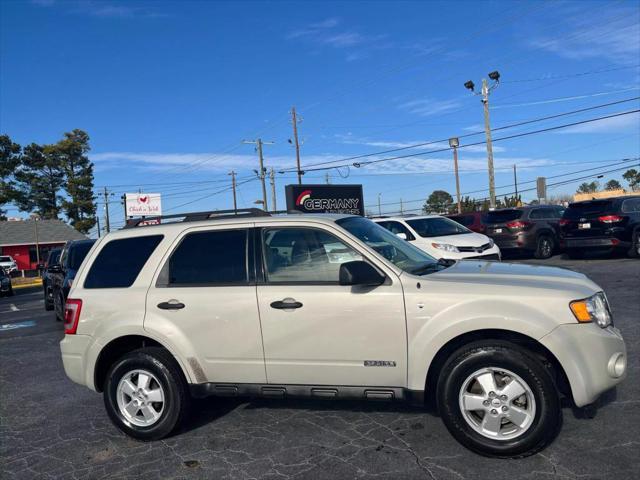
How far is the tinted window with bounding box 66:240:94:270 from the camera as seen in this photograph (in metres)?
11.1

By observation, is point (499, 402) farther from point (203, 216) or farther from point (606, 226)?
point (606, 226)

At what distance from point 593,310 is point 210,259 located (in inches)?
114

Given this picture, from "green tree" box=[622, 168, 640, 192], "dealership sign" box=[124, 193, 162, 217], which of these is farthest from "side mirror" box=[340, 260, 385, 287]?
"green tree" box=[622, 168, 640, 192]

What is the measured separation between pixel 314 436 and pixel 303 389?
0.45m

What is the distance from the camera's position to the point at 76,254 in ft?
37.2

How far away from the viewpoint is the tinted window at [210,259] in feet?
14.4

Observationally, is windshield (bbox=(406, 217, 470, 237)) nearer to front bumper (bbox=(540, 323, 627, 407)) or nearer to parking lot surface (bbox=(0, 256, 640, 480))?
parking lot surface (bbox=(0, 256, 640, 480))

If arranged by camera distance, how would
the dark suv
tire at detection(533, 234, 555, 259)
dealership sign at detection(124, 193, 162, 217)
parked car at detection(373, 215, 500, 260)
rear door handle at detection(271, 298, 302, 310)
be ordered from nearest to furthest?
rear door handle at detection(271, 298, 302, 310), parked car at detection(373, 215, 500, 260), the dark suv, tire at detection(533, 234, 555, 259), dealership sign at detection(124, 193, 162, 217)

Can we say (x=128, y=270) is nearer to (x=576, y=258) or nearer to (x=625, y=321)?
(x=625, y=321)

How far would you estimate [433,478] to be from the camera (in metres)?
3.50

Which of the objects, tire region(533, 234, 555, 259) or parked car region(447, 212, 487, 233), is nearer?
tire region(533, 234, 555, 259)

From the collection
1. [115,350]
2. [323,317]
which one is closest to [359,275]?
[323,317]

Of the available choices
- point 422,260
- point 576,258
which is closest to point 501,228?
point 576,258

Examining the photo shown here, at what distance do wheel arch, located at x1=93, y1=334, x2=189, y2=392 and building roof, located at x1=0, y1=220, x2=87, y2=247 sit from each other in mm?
51872
